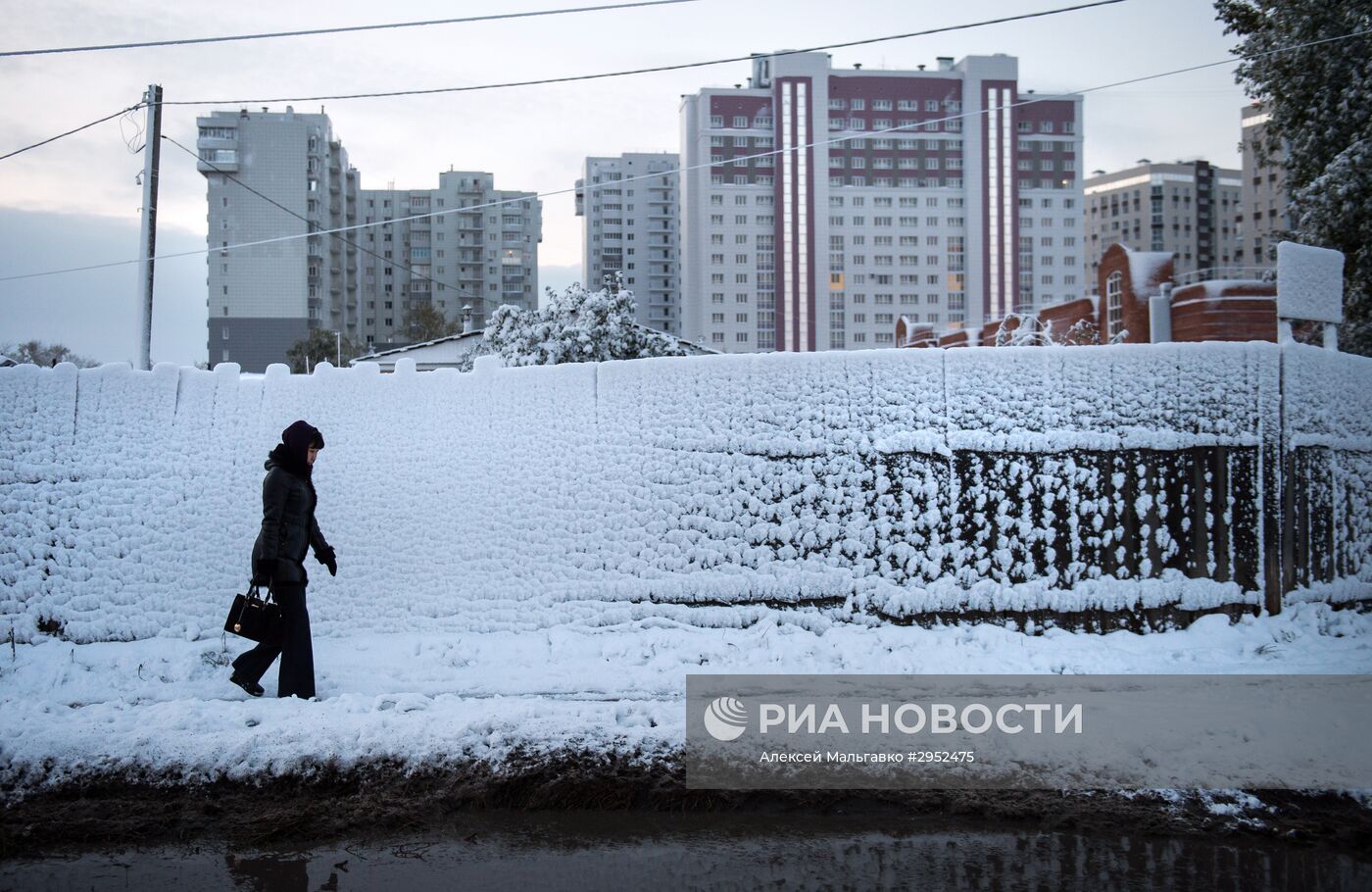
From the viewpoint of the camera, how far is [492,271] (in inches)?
4119

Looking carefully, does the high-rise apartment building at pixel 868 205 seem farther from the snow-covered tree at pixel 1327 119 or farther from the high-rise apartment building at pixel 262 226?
the snow-covered tree at pixel 1327 119

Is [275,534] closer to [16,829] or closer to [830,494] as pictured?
[16,829]

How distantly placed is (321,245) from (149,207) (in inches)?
2681

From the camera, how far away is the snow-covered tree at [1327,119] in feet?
45.3

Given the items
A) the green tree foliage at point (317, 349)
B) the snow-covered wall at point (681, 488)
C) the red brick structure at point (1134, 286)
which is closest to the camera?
the snow-covered wall at point (681, 488)

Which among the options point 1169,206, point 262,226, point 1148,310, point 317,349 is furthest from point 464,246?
point 1169,206

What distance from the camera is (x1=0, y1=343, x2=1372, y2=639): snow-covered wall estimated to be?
7953 mm

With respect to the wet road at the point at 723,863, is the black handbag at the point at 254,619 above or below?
above

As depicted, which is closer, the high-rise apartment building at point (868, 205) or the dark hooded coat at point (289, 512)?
the dark hooded coat at point (289, 512)

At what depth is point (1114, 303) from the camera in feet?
80.2

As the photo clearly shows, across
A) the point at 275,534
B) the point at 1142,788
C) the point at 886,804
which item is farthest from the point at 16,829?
the point at 1142,788

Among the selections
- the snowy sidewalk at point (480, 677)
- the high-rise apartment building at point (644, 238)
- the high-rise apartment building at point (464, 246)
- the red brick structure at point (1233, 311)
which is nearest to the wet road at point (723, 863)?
the snowy sidewalk at point (480, 677)

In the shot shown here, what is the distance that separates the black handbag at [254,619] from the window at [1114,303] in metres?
21.6

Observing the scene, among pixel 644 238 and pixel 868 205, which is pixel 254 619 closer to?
pixel 868 205
